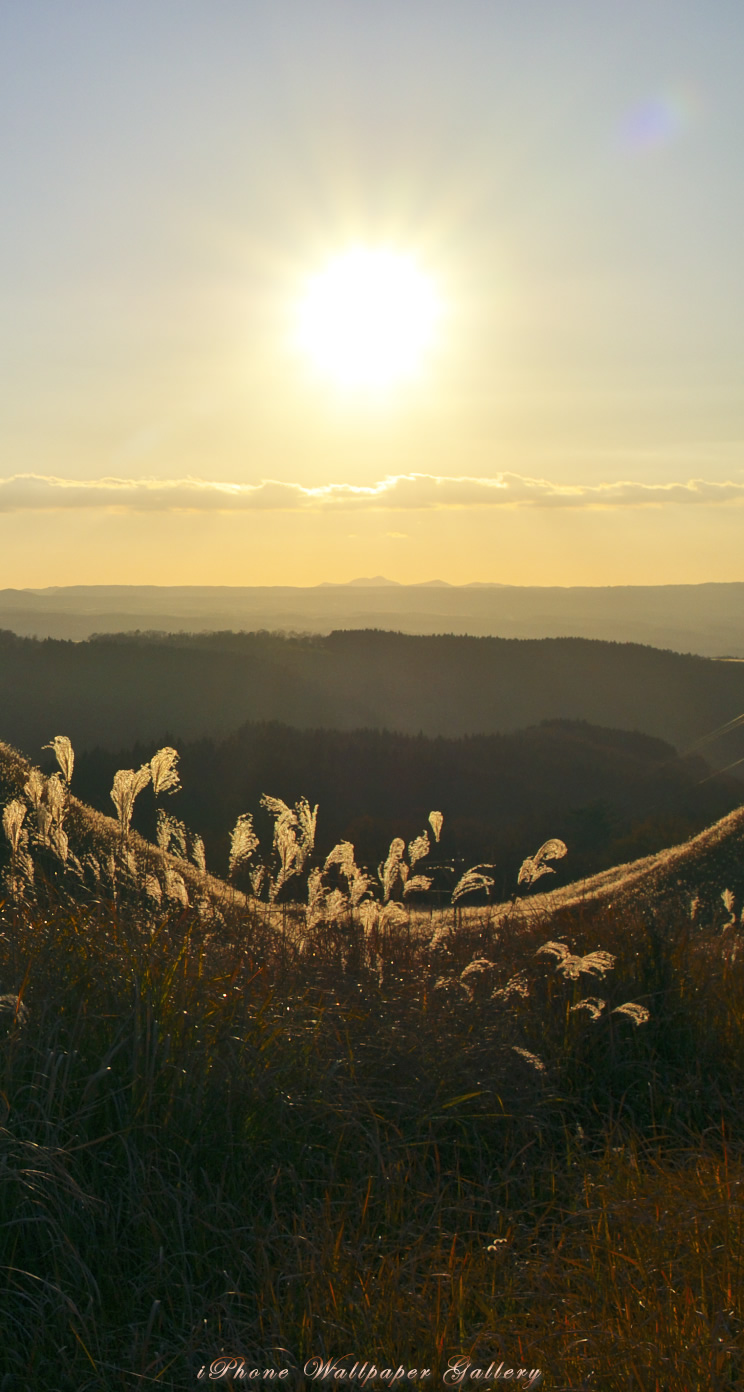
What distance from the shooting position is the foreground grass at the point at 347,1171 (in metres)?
2.18

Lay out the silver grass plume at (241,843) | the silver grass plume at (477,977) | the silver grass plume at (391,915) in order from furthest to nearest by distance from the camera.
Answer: the silver grass plume at (391,915) < the silver grass plume at (241,843) < the silver grass plume at (477,977)

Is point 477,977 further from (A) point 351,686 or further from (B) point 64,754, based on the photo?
(A) point 351,686

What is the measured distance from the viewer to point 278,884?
465cm

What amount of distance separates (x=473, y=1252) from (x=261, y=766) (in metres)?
20.5

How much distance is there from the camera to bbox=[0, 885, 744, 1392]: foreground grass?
2.18 meters

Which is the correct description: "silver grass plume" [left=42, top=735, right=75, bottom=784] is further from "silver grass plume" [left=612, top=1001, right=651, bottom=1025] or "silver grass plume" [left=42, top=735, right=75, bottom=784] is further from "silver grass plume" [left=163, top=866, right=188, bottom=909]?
"silver grass plume" [left=612, top=1001, right=651, bottom=1025]

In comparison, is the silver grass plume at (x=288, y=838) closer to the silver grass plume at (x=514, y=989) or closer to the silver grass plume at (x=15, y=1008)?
the silver grass plume at (x=514, y=989)

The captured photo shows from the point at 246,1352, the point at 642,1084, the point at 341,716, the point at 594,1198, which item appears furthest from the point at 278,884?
the point at 341,716

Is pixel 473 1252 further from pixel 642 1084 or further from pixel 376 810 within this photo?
pixel 376 810

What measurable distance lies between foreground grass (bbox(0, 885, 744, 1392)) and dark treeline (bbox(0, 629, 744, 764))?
22377mm

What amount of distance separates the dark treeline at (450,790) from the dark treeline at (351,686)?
5.13 meters

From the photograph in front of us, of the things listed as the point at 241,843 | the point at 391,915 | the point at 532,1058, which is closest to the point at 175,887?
the point at 241,843

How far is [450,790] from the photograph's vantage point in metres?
24.8

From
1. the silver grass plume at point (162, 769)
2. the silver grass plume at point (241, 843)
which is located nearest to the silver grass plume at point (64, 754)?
the silver grass plume at point (162, 769)
